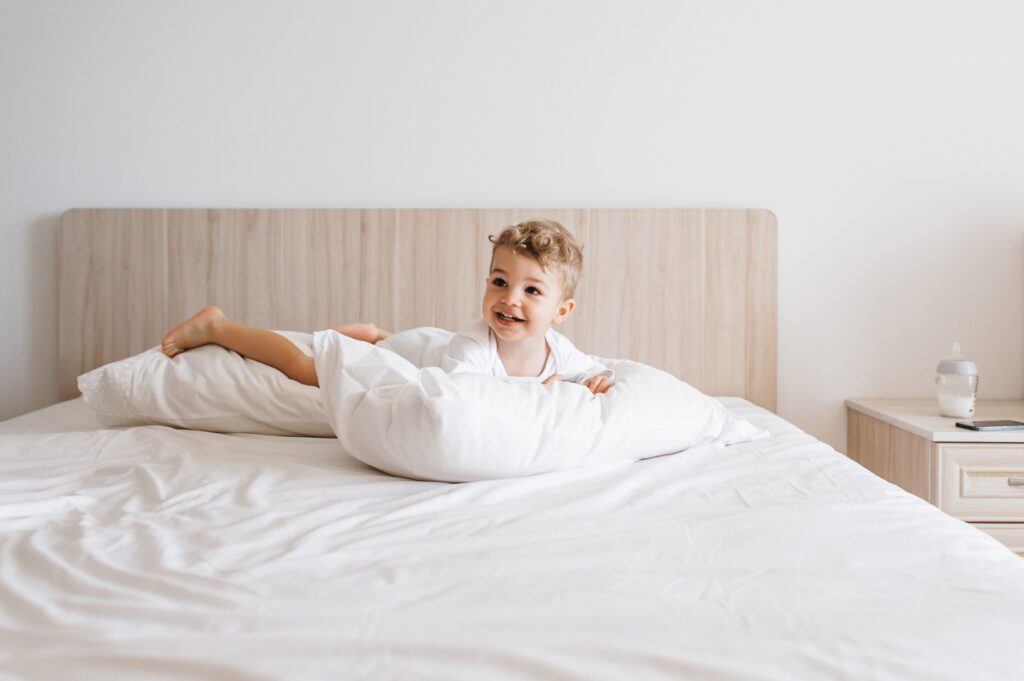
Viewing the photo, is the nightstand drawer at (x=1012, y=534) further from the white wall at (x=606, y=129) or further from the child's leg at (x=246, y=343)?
the child's leg at (x=246, y=343)

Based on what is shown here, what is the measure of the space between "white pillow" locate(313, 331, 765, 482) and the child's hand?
74 mm

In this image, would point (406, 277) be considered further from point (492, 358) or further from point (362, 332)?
point (492, 358)

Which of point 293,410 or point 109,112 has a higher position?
point 109,112

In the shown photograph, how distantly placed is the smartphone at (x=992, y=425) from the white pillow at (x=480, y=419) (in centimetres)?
76

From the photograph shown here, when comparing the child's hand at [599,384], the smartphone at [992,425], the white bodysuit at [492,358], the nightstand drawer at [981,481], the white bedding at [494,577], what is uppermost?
the white bodysuit at [492,358]

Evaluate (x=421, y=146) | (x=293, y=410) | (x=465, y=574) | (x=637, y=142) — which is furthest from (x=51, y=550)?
(x=637, y=142)

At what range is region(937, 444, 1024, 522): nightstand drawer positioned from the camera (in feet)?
5.18

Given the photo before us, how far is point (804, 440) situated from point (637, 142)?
108 cm

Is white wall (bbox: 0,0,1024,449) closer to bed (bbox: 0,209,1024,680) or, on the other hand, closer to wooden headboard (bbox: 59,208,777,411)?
wooden headboard (bbox: 59,208,777,411)

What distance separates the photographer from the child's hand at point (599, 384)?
1.31 meters

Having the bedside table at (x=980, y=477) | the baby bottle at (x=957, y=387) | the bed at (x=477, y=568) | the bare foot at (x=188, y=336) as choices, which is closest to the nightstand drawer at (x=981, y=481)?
the bedside table at (x=980, y=477)

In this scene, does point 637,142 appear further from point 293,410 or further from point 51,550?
point 51,550

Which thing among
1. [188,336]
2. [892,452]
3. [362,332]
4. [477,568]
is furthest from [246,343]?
[892,452]

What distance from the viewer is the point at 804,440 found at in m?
1.33
